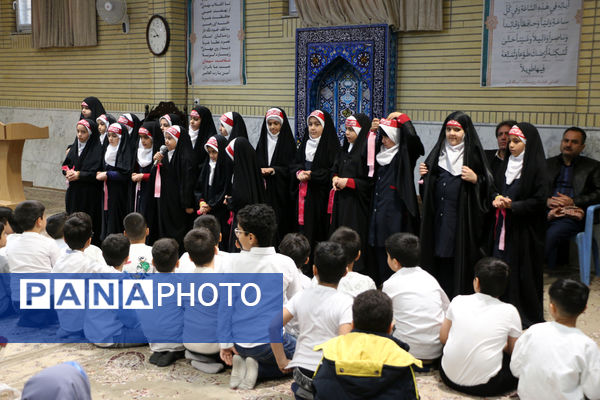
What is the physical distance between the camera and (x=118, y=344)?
380 centimetres

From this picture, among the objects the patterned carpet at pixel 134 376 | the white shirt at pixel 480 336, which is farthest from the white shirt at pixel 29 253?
the white shirt at pixel 480 336

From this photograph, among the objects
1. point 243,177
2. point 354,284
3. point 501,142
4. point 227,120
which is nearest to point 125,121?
point 227,120

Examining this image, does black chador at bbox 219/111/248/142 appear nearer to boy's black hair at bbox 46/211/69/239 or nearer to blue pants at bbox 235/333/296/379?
boy's black hair at bbox 46/211/69/239

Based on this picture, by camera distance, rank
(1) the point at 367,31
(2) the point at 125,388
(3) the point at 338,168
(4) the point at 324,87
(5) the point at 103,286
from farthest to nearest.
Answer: (4) the point at 324,87, (1) the point at 367,31, (3) the point at 338,168, (5) the point at 103,286, (2) the point at 125,388

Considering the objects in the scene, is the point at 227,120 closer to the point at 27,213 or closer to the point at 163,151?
the point at 163,151

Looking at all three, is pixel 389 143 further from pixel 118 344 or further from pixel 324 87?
pixel 324 87

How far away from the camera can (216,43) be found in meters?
8.49

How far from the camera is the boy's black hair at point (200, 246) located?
3.51 metres

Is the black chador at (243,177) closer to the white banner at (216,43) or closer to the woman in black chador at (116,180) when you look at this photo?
the woman in black chador at (116,180)

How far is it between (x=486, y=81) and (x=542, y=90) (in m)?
0.56

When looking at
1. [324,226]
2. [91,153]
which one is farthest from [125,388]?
[91,153]

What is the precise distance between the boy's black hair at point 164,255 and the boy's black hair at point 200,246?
15cm

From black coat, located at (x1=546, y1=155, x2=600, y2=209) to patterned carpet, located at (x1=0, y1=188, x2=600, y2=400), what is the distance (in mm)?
1589

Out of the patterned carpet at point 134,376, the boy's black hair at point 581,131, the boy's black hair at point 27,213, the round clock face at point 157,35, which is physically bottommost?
the patterned carpet at point 134,376
